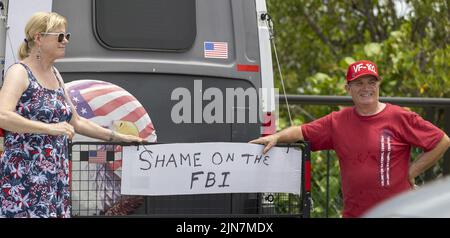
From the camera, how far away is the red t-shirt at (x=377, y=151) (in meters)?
6.19

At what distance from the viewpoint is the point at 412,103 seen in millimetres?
8758

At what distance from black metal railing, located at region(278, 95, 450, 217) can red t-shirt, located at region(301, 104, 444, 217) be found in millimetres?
1938

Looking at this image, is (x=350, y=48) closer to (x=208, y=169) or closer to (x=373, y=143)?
(x=373, y=143)

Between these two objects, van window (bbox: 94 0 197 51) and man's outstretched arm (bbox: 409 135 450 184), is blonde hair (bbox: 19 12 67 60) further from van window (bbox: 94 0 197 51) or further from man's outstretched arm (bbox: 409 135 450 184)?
man's outstretched arm (bbox: 409 135 450 184)

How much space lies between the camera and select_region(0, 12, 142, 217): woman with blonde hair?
541cm

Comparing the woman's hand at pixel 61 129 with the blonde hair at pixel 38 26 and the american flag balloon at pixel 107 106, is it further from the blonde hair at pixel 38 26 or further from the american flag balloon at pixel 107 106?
the american flag balloon at pixel 107 106

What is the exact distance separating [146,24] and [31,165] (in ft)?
5.16

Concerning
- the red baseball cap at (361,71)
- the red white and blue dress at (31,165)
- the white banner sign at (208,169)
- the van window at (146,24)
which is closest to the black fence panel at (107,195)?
the white banner sign at (208,169)

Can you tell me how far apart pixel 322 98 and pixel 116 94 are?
2.76 m

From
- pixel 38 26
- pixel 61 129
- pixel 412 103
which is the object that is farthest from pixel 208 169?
pixel 412 103

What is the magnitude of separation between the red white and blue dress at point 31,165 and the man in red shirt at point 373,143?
1292mm

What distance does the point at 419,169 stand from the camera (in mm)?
6324

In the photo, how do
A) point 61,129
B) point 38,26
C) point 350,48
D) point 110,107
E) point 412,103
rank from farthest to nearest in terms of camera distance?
point 350,48
point 412,103
point 110,107
point 38,26
point 61,129
